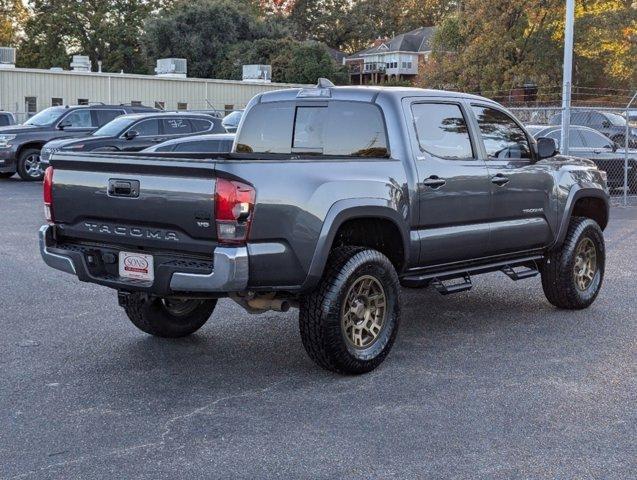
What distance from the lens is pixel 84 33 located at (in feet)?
211

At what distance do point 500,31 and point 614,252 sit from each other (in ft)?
112

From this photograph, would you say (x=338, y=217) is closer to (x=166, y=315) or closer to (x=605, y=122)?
(x=166, y=315)

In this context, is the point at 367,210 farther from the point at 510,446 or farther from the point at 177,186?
the point at 510,446

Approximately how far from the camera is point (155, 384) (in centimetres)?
581

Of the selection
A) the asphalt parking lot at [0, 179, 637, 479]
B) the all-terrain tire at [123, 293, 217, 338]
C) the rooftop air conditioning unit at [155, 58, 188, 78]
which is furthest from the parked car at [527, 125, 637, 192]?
the rooftop air conditioning unit at [155, 58, 188, 78]

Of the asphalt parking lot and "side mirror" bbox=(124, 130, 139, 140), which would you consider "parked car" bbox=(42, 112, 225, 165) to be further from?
the asphalt parking lot

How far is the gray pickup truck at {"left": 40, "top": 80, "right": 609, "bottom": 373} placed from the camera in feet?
17.7

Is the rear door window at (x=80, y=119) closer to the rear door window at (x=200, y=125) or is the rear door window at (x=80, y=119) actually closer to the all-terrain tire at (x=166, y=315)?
the rear door window at (x=200, y=125)

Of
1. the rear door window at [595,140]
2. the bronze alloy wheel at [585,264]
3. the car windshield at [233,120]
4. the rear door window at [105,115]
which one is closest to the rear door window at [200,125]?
the rear door window at [105,115]

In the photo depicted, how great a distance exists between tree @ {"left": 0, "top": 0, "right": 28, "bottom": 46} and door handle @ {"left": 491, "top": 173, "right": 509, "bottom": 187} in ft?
204

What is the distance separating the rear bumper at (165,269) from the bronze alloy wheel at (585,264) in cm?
399

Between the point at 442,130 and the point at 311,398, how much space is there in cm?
253

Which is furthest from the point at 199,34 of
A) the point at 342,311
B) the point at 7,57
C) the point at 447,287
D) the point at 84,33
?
the point at 342,311

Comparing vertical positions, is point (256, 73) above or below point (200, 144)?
above
